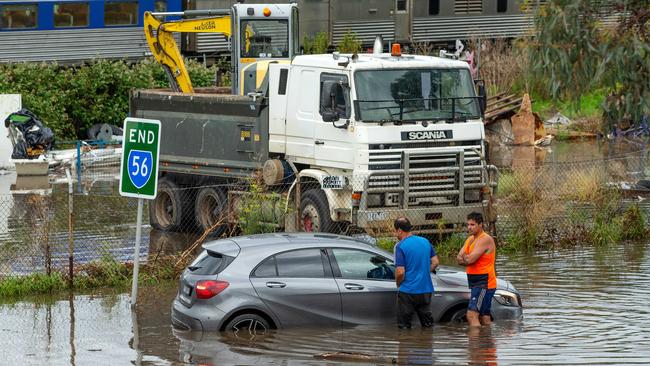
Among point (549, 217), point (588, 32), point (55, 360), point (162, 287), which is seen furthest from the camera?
point (549, 217)

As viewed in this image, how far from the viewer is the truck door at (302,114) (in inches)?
843

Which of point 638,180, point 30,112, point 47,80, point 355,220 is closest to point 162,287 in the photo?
point 355,220

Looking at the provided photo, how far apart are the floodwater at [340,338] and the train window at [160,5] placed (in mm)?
24401

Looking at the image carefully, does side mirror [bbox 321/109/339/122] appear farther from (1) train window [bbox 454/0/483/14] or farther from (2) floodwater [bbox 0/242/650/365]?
(1) train window [bbox 454/0/483/14]

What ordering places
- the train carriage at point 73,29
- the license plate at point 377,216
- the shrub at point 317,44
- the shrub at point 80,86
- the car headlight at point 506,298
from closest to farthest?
the car headlight at point 506,298
the license plate at point 377,216
the shrub at point 80,86
the train carriage at point 73,29
the shrub at point 317,44

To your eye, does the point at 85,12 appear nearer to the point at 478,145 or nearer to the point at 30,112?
Answer: the point at 30,112

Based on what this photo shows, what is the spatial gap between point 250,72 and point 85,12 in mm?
17007

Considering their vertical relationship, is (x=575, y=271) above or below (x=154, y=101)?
below

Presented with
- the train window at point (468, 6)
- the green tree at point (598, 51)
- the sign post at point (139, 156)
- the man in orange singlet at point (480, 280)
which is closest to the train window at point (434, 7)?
the train window at point (468, 6)

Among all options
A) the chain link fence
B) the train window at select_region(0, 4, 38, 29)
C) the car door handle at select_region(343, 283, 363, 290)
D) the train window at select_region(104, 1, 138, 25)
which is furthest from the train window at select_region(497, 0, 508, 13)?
the car door handle at select_region(343, 283, 363, 290)

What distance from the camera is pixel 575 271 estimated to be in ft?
63.8

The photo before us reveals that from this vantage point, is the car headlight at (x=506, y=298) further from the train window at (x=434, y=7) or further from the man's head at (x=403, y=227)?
the train window at (x=434, y=7)

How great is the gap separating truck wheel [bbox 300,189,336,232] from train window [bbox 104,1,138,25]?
69.0ft

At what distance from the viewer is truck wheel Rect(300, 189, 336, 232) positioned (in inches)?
823
